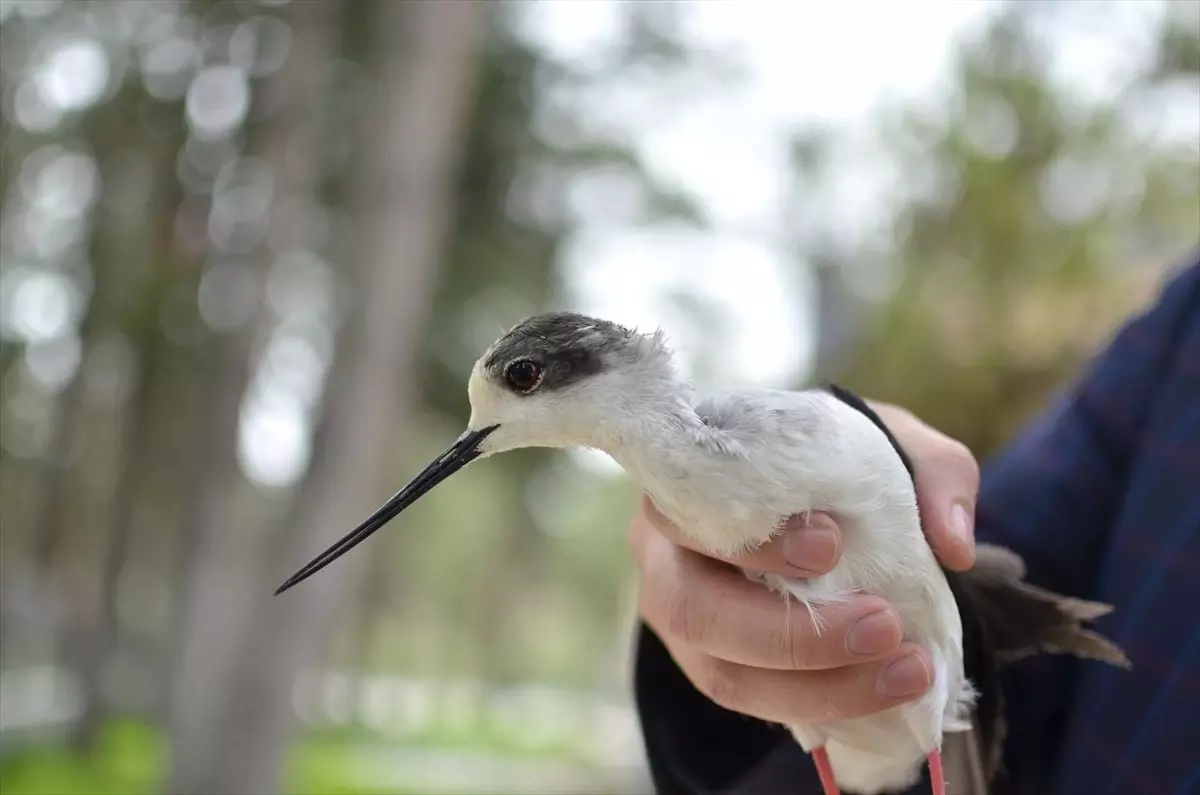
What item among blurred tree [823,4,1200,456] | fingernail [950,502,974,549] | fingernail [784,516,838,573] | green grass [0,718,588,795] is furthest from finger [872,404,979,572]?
green grass [0,718,588,795]

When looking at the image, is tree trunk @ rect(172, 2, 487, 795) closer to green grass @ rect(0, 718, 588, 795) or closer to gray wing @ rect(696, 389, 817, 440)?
green grass @ rect(0, 718, 588, 795)

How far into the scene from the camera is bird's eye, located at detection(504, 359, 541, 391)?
23.0 inches

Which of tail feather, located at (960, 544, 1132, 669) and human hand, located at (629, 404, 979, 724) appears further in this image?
tail feather, located at (960, 544, 1132, 669)

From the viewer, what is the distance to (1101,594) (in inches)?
29.9

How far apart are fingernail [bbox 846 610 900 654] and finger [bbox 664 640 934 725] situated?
0.03 metres

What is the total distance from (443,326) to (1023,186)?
4.81 feet

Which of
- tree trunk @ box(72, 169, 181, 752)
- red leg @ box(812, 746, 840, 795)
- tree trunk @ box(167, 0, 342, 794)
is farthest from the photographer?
tree trunk @ box(72, 169, 181, 752)

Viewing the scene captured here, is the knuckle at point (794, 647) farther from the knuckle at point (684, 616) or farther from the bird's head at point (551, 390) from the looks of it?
the bird's head at point (551, 390)

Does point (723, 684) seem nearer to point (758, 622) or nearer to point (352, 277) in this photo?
point (758, 622)

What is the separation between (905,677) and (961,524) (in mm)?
105

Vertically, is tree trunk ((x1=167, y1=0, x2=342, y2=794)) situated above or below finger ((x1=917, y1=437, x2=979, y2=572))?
below

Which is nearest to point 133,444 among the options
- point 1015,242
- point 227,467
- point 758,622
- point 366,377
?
point 227,467

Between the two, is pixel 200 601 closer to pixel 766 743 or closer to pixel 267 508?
pixel 267 508

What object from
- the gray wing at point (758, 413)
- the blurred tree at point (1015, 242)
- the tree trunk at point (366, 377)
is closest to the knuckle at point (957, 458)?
the gray wing at point (758, 413)
